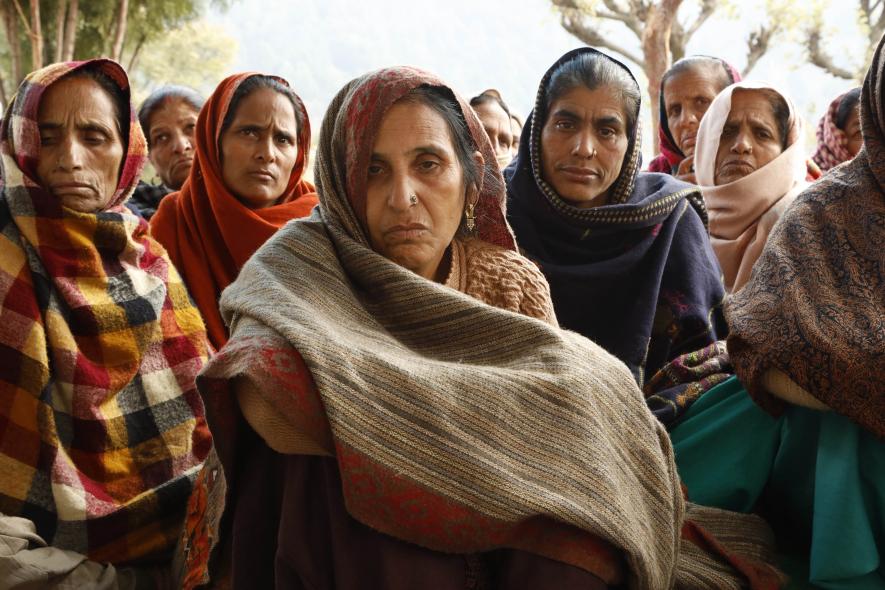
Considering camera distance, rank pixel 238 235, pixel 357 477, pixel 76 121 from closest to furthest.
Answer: pixel 357 477, pixel 76 121, pixel 238 235

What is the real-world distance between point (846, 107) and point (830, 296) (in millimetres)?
2846

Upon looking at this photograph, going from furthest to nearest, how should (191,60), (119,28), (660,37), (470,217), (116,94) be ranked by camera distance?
1. (191,60)
2. (660,37)
3. (119,28)
4. (116,94)
5. (470,217)

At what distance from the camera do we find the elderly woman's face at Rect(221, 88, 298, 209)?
134 inches

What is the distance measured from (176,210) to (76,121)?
91 cm

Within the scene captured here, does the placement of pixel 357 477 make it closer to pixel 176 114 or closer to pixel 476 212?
pixel 476 212

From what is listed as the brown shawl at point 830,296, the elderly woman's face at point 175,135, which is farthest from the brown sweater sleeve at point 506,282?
the elderly woman's face at point 175,135

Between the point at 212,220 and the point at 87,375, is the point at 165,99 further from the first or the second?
the point at 87,375

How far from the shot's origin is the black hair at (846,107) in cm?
462

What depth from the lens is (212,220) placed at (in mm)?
3482

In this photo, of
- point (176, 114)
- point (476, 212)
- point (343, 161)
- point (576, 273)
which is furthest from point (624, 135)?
point (176, 114)

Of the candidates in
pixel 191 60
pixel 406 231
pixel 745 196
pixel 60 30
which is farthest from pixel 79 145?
pixel 191 60

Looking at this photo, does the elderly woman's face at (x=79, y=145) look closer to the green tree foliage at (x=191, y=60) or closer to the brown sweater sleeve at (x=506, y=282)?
the brown sweater sleeve at (x=506, y=282)

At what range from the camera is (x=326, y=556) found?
159 centimetres

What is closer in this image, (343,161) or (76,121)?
(343,161)
